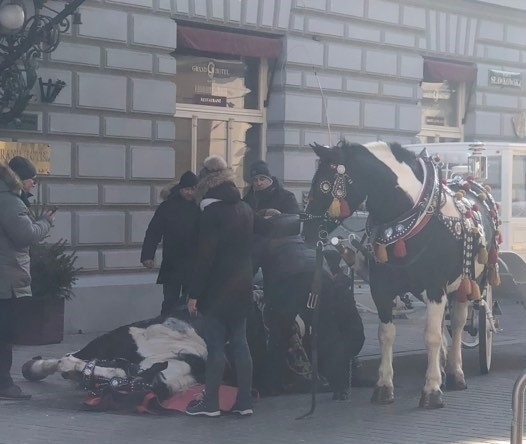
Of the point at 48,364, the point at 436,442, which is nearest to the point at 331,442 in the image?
the point at 436,442

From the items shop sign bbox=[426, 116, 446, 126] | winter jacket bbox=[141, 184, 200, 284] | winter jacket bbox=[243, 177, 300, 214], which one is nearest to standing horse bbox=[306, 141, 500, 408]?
winter jacket bbox=[243, 177, 300, 214]

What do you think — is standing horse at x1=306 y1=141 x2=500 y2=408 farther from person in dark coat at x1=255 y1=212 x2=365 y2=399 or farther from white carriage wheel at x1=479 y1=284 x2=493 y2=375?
white carriage wheel at x1=479 y1=284 x2=493 y2=375

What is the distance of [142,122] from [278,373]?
5.47 meters

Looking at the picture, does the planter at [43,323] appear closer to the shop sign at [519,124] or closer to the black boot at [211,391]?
the black boot at [211,391]

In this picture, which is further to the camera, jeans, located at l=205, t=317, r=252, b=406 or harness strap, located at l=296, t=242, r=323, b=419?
harness strap, located at l=296, t=242, r=323, b=419

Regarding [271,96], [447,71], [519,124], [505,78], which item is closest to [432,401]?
[271,96]

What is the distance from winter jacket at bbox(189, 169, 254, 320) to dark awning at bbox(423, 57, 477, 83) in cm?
1014

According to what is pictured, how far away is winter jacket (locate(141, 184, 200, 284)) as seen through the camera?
12.2m

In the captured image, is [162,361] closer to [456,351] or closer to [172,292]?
[172,292]

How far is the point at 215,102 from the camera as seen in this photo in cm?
1645

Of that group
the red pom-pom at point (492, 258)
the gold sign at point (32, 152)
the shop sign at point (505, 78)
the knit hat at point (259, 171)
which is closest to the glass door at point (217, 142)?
the gold sign at point (32, 152)

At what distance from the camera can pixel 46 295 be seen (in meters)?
11.8

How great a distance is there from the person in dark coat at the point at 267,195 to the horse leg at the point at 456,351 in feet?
5.91

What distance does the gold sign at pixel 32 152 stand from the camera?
13.3m
